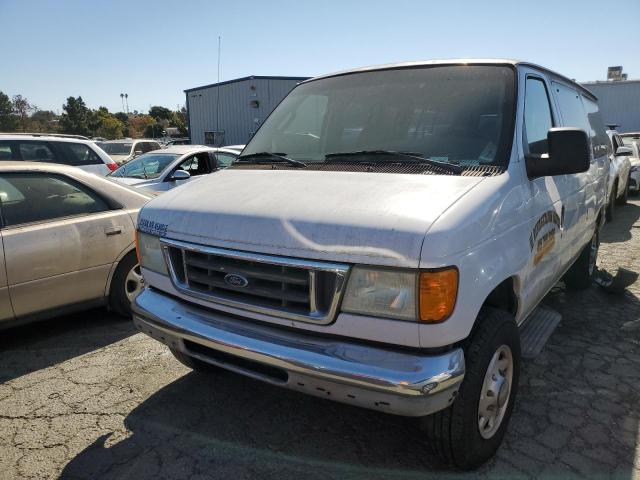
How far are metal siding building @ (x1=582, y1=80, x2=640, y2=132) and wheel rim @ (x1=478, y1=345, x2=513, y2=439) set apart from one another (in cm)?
2651

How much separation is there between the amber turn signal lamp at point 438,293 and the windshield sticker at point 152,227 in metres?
1.46

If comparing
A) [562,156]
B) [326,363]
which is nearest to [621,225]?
[562,156]

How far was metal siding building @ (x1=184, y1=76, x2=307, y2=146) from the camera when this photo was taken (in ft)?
71.3

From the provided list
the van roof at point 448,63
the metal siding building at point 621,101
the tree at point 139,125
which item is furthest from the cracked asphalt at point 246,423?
the tree at point 139,125

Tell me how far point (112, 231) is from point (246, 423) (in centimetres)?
224

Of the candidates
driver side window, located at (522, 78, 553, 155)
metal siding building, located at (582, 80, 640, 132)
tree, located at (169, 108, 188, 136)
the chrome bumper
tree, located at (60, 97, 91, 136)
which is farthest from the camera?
tree, located at (169, 108, 188, 136)

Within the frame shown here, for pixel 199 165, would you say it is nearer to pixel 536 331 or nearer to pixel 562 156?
pixel 536 331

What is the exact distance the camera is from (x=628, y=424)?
9.46 ft

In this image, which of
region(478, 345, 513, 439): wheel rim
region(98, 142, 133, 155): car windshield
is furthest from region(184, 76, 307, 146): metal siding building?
region(478, 345, 513, 439): wheel rim

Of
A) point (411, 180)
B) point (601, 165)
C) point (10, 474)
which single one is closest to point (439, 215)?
point (411, 180)

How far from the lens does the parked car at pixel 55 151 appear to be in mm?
7918

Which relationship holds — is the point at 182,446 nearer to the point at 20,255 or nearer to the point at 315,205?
the point at 315,205

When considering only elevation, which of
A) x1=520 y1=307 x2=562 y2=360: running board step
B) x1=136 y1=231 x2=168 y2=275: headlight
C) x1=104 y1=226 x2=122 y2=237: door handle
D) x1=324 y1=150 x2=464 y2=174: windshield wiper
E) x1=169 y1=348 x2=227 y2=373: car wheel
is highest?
x1=324 y1=150 x2=464 y2=174: windshield wiper

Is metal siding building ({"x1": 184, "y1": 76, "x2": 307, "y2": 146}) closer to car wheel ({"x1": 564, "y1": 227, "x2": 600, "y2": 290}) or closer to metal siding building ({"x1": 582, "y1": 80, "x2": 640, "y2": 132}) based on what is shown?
metal siding building ({"x1": 582, "y1": 80, "x2": 640, "y2": 132})
